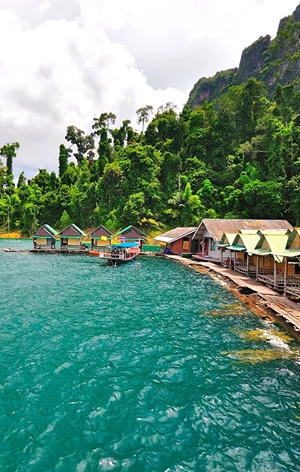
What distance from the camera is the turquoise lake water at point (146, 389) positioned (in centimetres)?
686

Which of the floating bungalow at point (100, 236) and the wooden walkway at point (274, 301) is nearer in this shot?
the wooden walkway at point (274, 301)

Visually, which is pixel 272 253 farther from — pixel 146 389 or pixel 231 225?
pixel 231 225

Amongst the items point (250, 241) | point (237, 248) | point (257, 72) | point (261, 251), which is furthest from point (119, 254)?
point (257, 72)

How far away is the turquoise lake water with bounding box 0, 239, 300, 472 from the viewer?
270 inches

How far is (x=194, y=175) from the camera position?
62.9 meters

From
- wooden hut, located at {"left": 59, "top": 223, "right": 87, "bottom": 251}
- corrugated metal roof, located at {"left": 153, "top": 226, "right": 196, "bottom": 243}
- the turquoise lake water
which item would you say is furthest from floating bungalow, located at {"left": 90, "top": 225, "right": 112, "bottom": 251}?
the turquoise lake water

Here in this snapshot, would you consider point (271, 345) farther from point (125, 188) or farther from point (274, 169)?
point (125, 188)

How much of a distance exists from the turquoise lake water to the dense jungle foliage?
39440 millimetres

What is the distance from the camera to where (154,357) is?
11.7 meters

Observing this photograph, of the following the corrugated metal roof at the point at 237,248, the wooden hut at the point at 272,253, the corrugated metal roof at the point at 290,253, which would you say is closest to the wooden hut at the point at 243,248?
the corrugated metal roof at the point at 237,248

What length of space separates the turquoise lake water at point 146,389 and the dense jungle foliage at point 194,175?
39440mm

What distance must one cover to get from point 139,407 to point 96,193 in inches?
2661

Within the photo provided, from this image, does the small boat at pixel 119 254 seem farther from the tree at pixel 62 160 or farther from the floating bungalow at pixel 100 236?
Answer: the tree at pixel 62 160

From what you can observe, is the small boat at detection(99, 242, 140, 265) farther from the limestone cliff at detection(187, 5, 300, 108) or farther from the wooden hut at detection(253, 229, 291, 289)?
the limestone cliff at detection(187, 5, 300, 108)
